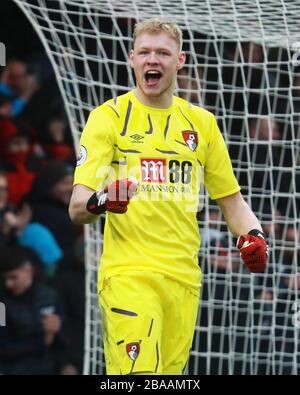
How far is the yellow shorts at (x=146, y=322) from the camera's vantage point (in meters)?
5.36

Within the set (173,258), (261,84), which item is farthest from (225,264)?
(173,258)

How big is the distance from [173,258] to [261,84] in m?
2.62

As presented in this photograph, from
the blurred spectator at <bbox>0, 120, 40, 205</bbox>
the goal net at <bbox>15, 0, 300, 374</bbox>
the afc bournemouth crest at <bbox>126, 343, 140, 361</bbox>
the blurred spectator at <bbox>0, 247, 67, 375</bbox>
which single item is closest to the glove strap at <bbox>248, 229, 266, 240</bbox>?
the afc bournemouth crest at <bbox>126, 343, 140, 361</bbox>

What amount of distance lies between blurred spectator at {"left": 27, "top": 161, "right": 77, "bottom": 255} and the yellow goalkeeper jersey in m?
3.25

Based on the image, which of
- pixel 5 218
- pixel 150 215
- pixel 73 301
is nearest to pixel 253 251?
pixel 150 215

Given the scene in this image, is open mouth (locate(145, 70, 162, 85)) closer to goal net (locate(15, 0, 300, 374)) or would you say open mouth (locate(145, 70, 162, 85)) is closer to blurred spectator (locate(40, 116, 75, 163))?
goal net (locate(15, 0, 300, 374))

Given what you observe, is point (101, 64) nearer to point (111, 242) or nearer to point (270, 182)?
point (270, 182)

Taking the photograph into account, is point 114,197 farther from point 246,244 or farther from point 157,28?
point 157,28

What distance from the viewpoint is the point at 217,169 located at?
585cm

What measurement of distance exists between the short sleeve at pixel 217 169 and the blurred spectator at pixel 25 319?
281 cm

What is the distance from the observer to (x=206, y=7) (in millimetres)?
7207

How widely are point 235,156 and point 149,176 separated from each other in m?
2.50

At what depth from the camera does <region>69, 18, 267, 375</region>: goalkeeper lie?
539 cm

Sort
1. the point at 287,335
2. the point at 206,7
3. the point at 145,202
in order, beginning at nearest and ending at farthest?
the point at 145,202 → the point at 206,7 → the point at 287,335
